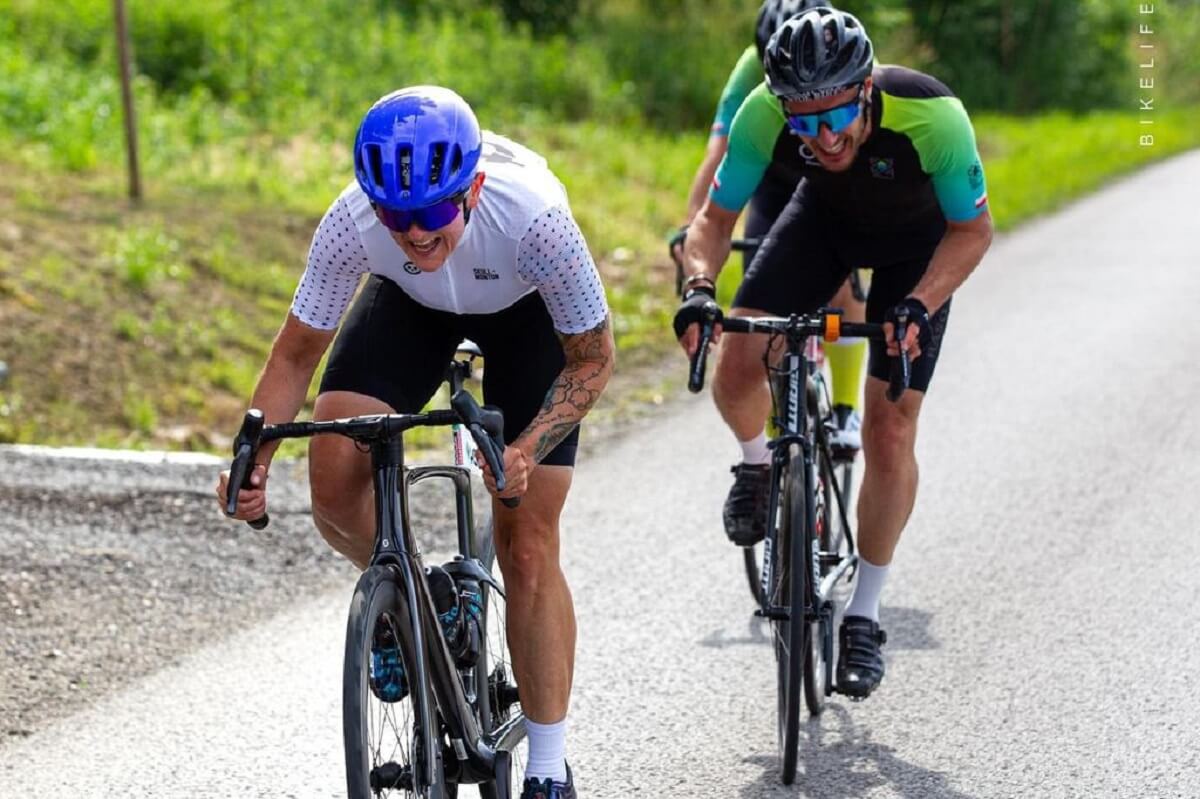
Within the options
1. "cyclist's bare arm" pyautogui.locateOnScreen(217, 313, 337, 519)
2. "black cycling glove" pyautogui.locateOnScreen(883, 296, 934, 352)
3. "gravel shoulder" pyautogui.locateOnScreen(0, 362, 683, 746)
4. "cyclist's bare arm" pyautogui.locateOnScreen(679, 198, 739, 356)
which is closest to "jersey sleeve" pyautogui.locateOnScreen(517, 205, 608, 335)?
"cyclist's bare arm" pyautogui.locateOnScreen(217, 313, 337, 519)

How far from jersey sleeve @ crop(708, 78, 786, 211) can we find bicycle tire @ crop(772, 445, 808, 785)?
0.90m

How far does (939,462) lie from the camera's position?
8.29 meters

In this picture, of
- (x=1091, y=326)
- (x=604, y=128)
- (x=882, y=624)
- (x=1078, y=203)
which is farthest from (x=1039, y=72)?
(x=882, y=624)

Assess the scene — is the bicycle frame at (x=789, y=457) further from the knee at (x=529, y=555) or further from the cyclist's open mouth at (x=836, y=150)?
the knee at (x=529, y=555)

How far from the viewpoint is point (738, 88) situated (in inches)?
277

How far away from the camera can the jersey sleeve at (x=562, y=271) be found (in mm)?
4062

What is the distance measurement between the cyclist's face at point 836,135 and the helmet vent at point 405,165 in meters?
1.64

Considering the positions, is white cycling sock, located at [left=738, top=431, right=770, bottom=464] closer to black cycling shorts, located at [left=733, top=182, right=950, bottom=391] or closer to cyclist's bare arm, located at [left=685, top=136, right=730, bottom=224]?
black cycling shorts, located at [left=733, top=182, right=950, bottom=391]

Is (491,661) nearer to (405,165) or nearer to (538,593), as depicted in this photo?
(538,593)

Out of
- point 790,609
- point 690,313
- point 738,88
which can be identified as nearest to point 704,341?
point 690,313

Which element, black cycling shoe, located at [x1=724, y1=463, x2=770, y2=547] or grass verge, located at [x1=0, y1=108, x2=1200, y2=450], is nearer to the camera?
black cycling shoe, located at [x1=724, y1=463, x2=770, y2=547]

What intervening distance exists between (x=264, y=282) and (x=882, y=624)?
5463 mm

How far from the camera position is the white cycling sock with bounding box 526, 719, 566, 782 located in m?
4.29

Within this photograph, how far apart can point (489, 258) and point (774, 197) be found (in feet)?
10.1
